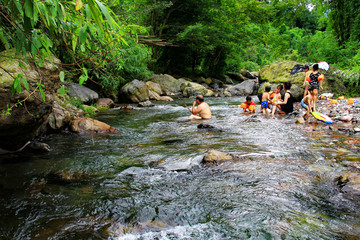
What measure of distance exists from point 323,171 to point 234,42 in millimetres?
23896

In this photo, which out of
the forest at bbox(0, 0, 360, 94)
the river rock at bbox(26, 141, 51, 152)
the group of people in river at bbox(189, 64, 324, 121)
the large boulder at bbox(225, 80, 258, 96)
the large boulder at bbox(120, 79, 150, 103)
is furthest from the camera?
the large boulder at bbox(225, 80, 258, 96)

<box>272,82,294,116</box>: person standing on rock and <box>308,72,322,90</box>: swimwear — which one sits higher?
<box>308,72,322,90</box>: swimwear

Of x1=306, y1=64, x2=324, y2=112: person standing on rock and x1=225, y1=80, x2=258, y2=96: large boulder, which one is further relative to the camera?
x1=225, y1=80, x2=258, y2=96: large boulder

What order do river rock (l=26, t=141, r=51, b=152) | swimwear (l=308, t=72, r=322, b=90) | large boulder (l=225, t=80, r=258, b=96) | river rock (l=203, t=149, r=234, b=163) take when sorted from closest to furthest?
1. river rock (l=203, t=149, r=234, b=163)
2. river rock (l=26, t=141, r=51, b=152)
3. swimwear (l=308, t=72, r=322, b=90)
4. large boulder (l=225, t=80, r=258, b=96)

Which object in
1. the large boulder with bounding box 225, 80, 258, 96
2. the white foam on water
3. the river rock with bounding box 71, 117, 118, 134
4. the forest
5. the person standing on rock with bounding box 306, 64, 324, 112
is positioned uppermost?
the forest

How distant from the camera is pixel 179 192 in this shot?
124 inches

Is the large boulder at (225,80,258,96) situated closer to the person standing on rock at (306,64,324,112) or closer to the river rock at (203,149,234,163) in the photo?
the person standing on rock at (306,64,324,112)

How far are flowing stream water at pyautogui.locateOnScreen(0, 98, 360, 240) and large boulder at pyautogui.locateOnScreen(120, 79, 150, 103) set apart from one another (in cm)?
970

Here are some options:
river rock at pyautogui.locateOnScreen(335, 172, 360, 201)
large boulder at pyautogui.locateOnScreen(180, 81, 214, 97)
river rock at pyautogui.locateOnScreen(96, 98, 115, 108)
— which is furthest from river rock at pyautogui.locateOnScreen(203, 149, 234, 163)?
large boulder at pyautogui.locateOnScreen(180, 81, 214, 97)

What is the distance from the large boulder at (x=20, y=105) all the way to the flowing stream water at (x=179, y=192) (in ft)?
1.34

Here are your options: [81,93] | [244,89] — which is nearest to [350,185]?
[81,93]

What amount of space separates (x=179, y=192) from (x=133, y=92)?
1261cm

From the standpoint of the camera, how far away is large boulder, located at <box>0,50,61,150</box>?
3.89m

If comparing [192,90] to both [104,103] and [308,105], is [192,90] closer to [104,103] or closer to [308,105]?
[104,103]
